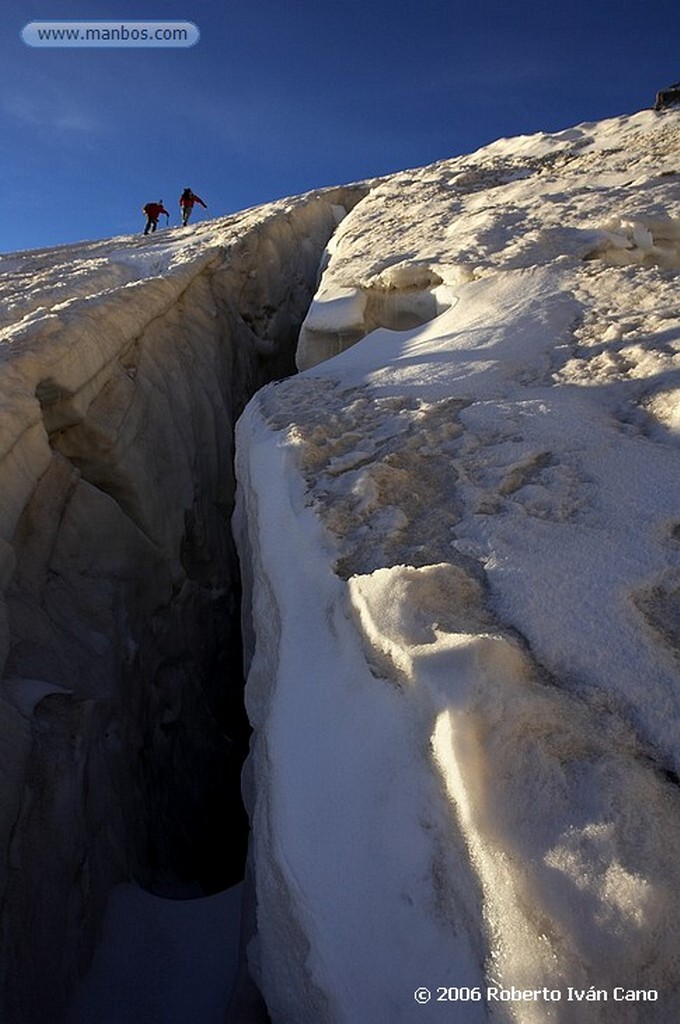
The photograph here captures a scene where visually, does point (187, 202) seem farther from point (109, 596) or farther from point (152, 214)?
point (109, 596)

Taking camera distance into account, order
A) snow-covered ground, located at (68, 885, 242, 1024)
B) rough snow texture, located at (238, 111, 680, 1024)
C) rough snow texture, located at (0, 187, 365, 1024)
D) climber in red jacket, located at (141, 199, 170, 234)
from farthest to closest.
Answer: climber in red jacket, located at (141, 199, 170, 234) → rough snow texture, located at (0, 187, 365, 1024) → snow-covered ground, located at (68, 885, 242, 1024) → rough snow texture, located at (238, 111, 680, 1024)

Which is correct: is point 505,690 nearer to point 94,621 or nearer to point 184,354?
point 94,621

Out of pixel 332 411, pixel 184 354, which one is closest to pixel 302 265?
pixel 184 354

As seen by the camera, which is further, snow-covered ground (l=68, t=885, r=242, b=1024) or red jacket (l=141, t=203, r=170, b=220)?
red jacket (l=141, t=203, r=170, b=220)

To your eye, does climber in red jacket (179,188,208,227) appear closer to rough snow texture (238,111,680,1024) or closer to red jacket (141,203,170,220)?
red jacket (141,203,170,220)

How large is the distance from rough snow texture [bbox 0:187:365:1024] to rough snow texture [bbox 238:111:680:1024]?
97 cm

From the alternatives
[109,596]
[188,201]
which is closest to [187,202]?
[188,201]

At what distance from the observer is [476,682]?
1274 mm

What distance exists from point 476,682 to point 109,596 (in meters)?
2.86

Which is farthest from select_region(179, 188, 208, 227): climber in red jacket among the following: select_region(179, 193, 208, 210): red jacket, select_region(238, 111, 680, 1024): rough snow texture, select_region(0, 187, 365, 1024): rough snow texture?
select_region(238, 111, 680, 1024): rough snow texture

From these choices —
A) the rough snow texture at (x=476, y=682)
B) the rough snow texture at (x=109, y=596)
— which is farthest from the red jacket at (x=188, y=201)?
the rough snow texture at (x=476, y=682)

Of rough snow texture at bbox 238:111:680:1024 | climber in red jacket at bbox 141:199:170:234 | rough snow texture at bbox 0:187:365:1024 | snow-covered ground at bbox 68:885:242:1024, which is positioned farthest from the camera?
climber in red jacket at bbox 141:199:170:234

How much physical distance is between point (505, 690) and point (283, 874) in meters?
0.67

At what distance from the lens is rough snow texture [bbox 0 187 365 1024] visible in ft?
8.29
